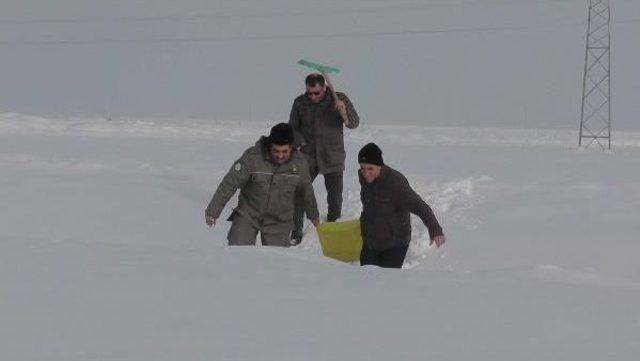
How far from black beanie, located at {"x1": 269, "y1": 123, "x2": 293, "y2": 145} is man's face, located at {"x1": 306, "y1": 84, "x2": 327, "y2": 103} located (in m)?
2.04

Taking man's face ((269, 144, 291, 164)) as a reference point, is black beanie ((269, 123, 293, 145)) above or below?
above

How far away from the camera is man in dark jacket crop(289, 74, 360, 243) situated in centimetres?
952

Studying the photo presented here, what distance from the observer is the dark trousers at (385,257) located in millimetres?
7309

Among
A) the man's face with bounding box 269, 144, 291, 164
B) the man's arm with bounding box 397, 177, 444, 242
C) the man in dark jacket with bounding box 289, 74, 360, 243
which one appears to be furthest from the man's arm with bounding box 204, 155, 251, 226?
the man in dark jacket with bounding box 289, 74, 360, 243

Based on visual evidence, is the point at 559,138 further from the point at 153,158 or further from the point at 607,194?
the point at 607,194

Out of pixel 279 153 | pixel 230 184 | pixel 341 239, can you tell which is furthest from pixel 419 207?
pixel 230 184

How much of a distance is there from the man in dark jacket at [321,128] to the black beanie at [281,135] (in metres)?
2.09

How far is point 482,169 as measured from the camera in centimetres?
1739

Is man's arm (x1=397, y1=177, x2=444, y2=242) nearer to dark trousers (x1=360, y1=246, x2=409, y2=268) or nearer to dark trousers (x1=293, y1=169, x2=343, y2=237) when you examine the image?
dark trousers (x1=360, y1=246, x2=409, y2=268)

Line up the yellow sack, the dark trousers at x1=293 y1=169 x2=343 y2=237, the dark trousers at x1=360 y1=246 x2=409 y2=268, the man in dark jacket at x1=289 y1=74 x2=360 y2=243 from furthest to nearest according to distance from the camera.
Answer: the dark trousers at x1=293 y1=169 x2=343 y2=237, the man in dark jacket at x1=289 y1=74 x2=360 y2=243, the yellow sack, the dark trousers at x1=360 y1=246 x2=409 y2=268

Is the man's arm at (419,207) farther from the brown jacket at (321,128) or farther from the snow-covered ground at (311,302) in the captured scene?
the brown jacket at (321,128)

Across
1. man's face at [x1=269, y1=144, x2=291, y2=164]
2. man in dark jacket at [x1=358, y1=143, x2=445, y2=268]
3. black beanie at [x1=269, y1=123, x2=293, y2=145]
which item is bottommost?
man in dark jacket at [x1=358, y1=143, x2=445, y2=268]

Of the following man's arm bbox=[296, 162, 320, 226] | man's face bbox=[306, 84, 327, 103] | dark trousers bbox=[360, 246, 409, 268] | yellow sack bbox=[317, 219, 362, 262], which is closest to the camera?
dark trousers bbox=[360, 246, 409, 268]

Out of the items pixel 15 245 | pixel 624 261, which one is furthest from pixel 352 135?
pixel 15 245
